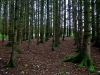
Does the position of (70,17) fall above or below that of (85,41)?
above

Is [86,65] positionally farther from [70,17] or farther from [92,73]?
[70,17]

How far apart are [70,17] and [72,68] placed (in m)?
22.0

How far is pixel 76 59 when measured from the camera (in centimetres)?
921

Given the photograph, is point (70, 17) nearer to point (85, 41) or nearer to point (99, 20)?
point (99, 20)

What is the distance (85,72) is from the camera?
7570mm

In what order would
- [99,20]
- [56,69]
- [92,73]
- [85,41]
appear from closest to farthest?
[92,73] → [56,69] → [85,41] → [99,20]

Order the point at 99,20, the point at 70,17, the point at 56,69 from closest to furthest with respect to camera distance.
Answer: the point at 56,69 → the point at 99,20 → the point at 70,17

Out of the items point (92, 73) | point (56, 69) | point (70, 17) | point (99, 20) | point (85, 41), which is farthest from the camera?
point (70, 17)

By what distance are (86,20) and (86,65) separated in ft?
9.04

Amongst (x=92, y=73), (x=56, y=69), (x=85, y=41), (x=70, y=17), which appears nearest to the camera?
(x=92, y=73)

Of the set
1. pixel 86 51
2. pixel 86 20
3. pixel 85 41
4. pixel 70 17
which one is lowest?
pixel 86 51

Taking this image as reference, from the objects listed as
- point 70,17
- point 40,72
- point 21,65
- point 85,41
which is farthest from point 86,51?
point 70,17

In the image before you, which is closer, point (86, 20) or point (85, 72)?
point (85, 72)

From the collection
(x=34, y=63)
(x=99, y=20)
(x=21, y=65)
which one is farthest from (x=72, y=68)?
(x=99, y=20)
